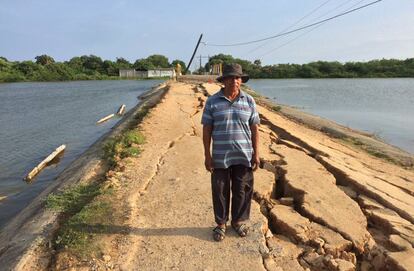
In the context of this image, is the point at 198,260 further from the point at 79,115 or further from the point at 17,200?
the point at 79,115

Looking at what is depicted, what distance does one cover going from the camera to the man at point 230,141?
381 centimetres

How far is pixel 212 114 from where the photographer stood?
12.6 feet

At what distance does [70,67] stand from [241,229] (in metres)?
87.2

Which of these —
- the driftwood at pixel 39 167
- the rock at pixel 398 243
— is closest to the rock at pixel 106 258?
the rock at pixel 398 243

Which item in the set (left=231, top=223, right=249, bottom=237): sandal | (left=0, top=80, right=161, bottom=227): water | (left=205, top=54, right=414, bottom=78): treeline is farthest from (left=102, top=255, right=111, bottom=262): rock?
(left=205, top=54, right=414, bottom=78): treeline

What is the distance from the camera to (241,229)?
160 inches

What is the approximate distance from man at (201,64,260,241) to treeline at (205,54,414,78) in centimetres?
6454

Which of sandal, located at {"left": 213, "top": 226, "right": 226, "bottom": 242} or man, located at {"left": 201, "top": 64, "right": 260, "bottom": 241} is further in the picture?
sandal, located at {"left": 213, "top": 226, "right": 226, "bottom": 242}

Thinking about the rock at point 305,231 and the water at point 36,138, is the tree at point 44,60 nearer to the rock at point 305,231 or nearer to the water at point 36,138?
the water at point 36,138

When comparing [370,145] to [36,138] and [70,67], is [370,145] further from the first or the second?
[70,67]

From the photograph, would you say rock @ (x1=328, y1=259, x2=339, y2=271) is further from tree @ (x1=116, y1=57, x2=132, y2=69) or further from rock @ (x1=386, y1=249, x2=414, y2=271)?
tree @ (x1=116, y1=57, x2=132, y2=69)

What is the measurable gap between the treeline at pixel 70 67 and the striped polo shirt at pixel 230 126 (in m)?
72.4

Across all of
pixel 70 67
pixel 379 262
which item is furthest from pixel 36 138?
pixel 70 67

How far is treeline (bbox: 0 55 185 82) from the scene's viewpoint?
7288 cm
